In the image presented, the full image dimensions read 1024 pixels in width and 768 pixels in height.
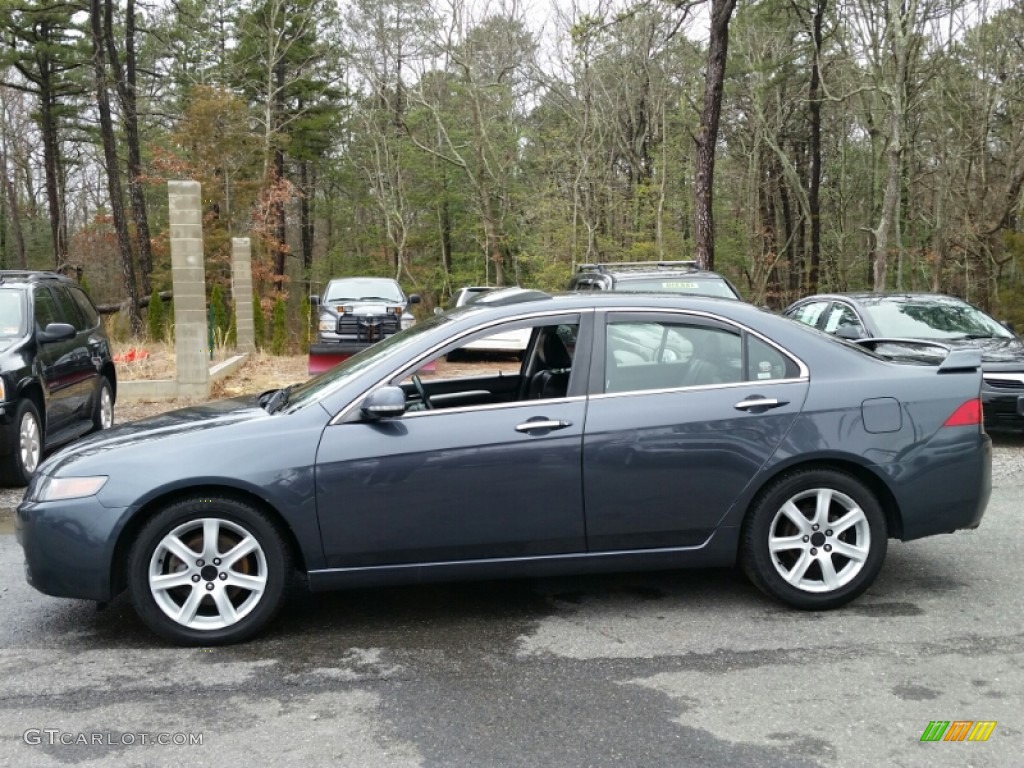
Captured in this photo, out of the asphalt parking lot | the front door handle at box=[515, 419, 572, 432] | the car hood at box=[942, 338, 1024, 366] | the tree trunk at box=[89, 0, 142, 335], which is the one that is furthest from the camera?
the tree trunk at box=[89, 0, 142, 335]

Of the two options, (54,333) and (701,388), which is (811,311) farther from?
(54,333)

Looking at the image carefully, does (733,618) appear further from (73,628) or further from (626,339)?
(73,628)

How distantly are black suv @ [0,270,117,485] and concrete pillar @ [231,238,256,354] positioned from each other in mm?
9476

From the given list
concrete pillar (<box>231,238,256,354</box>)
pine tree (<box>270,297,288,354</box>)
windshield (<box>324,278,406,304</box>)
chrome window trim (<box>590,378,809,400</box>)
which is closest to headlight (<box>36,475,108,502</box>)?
chrome window trim (<box>590,378,809,400</box>)

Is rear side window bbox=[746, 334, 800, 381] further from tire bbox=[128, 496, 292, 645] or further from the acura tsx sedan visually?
tire bbox=[128, 496, 292, 645]

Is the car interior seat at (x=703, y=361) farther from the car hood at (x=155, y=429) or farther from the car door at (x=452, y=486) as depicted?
the car hood at (x=155, y=429)

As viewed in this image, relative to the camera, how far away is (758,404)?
14.9 ft

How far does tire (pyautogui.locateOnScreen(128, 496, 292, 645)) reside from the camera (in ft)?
13.8

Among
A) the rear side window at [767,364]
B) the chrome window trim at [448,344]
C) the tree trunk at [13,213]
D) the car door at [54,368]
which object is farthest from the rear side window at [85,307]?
the tree trunk at [13,213]

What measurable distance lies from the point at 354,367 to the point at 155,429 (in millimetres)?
1011

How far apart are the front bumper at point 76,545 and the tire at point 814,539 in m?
2.97

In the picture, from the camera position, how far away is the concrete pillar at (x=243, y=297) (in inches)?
776

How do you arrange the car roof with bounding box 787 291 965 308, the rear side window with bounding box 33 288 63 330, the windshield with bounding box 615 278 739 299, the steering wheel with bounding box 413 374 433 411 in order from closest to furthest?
the steering wheel with bounding box 413 374 433 411 → the rear side window with bounding box 33 288 63 330 → the car roof with bounding box 787 291 965 308 → the windshield with bounding box 615 278 739 299

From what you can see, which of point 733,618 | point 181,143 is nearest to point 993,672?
point 733,618
